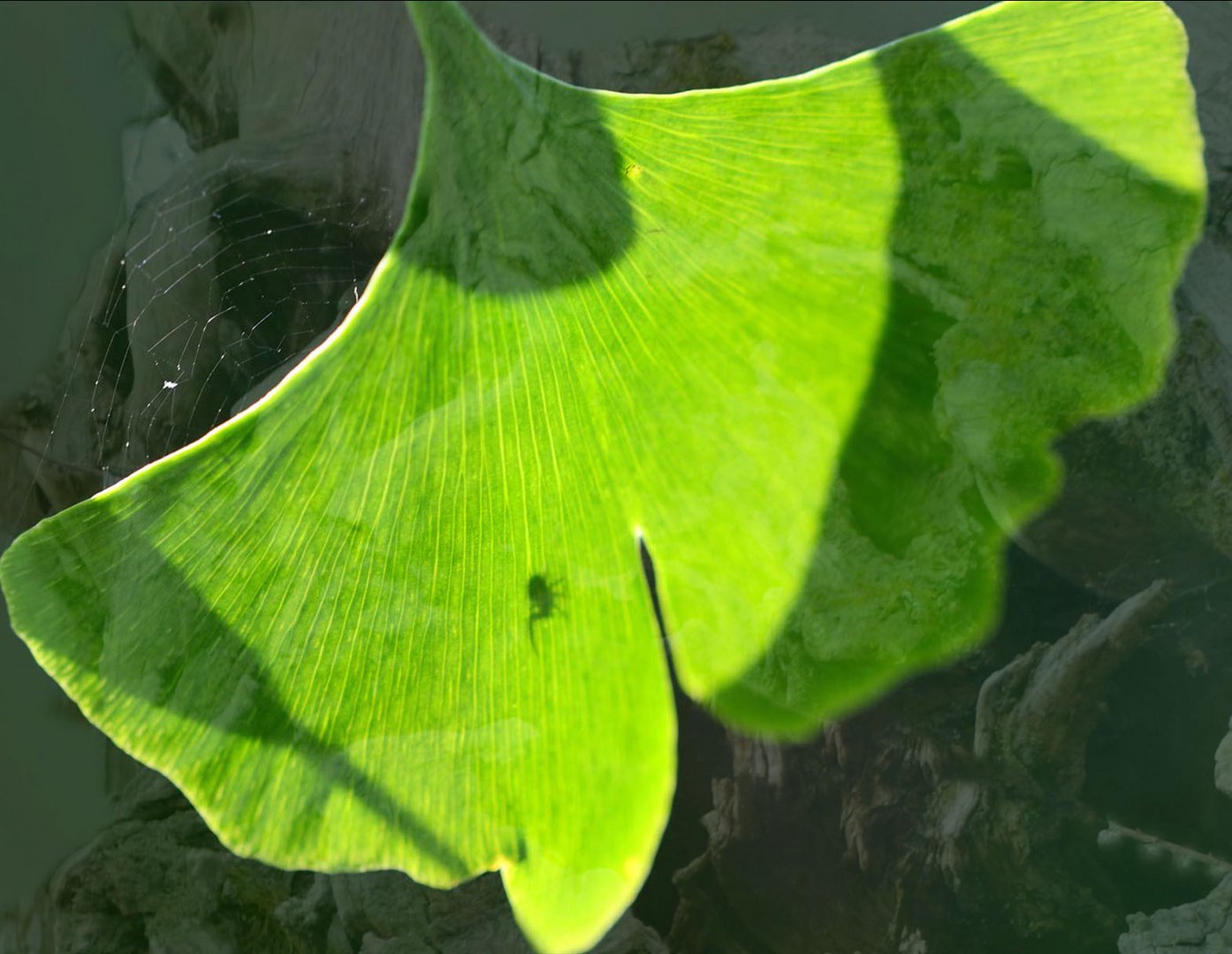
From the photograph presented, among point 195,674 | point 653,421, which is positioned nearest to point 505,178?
point 653,421

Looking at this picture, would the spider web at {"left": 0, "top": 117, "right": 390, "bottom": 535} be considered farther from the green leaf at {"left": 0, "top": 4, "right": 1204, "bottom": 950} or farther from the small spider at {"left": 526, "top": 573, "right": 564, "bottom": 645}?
the small spider at {"left": 526, "top": 573, "right": 564, "bottom": 645}

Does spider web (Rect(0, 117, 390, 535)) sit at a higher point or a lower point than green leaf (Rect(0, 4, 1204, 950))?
higher

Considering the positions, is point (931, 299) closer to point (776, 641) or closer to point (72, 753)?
point (776, 641)

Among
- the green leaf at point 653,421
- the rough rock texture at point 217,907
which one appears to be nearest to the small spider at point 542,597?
the green leaf at point 653,421

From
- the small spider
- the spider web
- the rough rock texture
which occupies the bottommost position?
the rough rock texture

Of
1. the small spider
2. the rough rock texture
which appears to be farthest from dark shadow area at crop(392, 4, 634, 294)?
the rough rock texture

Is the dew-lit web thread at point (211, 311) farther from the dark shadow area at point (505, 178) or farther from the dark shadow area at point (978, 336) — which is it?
the dark shadow area at point (978, 336)

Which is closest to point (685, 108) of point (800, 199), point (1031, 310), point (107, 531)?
point (800, 199)
